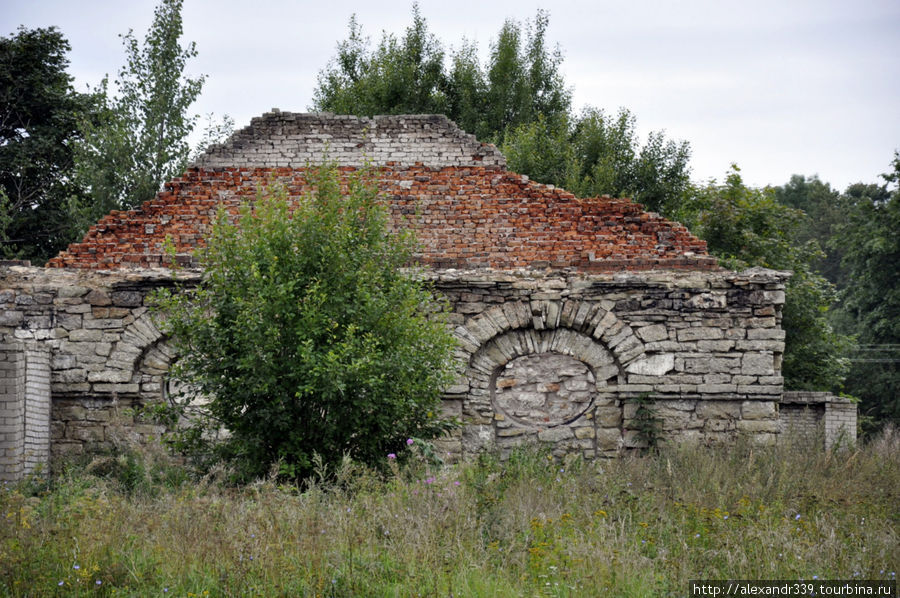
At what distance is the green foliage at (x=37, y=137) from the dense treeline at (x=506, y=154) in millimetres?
39

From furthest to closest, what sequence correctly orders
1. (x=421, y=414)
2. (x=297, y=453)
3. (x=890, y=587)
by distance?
(x=421, y=414), (x=297, y=453), (x=890, y=587)

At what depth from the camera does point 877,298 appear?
29.6 meters

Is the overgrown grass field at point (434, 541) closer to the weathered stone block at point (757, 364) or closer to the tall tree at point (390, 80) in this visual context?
the weathered stone block at point (757, 364)

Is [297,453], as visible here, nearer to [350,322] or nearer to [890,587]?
[350,322]

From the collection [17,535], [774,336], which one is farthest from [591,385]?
[17,535]

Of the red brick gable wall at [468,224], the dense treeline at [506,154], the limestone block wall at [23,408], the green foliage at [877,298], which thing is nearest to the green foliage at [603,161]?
the dense treeline at [506,154]

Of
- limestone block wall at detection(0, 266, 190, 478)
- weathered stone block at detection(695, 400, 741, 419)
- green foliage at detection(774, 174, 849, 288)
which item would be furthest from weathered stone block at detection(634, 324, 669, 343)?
green foliage at detection(774, 174, 849, 288)

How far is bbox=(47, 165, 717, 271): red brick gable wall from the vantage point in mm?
12414

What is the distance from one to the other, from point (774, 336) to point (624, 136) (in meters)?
17.7

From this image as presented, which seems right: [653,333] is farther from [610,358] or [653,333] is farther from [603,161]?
[603,161]

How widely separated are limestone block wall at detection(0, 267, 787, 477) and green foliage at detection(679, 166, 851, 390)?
8901mm

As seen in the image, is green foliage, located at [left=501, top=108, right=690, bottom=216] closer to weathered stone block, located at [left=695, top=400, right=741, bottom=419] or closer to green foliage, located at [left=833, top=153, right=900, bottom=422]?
green foliage, located at [left=833, top=153, right=900, bottom=422]

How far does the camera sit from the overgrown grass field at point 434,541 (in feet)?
18.1

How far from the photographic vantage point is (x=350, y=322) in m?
8.56
